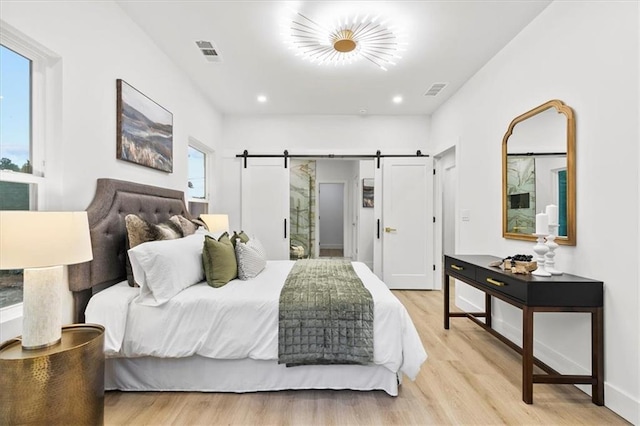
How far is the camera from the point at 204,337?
186 cm

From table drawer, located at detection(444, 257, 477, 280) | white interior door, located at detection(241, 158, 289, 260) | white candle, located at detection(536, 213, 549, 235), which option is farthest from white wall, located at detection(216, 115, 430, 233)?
white candle, located at detection(536, 213, 549, 235)

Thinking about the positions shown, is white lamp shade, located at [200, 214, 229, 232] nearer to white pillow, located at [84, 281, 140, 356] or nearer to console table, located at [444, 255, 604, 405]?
white pillow, located at [84, 281, 140, 356]

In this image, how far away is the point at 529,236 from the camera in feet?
8.19

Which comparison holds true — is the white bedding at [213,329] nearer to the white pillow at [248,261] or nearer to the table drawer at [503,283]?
the white pillow at [248,261]

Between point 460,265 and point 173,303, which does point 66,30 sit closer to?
point 173,303

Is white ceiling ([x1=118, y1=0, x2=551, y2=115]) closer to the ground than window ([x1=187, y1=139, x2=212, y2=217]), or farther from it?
farther from it

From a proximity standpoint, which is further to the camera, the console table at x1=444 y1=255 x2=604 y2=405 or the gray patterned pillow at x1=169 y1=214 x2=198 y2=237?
the gray patterned pillow at x1=169 y1=214 x2=198 y2=237

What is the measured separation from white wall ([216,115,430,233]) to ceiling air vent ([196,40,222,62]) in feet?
5.62

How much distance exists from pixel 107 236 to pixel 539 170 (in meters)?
3.21

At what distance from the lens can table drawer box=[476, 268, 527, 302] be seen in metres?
1.93

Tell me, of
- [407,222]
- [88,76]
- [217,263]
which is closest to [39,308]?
[217,263]

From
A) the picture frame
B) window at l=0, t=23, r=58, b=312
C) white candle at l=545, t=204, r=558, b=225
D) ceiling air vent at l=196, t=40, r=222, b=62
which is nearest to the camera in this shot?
window at l=0, t=23, r=58, b=312

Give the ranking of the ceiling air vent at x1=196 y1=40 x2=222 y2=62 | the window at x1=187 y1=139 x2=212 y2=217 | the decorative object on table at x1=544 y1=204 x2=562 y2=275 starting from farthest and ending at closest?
the window at x1=187 y1=139 x2=212 y2=217 → the ceiling air vent at x1=196 y1=40 x2=222 y2=62 → the decorative object on table at x1=544 y1=204 x2=562 y2=275

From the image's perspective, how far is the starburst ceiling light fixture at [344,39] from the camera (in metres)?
2.43
